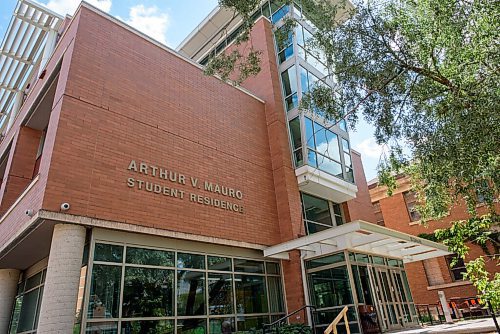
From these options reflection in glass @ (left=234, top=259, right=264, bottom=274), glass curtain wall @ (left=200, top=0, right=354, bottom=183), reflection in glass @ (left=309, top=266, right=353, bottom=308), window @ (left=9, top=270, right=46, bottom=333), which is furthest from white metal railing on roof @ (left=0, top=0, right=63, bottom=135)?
reflection in glass @ (left=309, top=266, right=353, bottom=308)

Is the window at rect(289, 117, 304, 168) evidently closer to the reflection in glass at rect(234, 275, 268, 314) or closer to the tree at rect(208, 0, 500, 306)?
the tree at rect(208, 0, 500, 306)

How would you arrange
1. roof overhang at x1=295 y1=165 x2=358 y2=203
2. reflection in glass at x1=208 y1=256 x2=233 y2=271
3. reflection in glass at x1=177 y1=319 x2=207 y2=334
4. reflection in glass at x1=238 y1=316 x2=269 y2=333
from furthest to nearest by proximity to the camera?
roof overhang at x1=295 y1=165 x2=358 y2=203 < reflection in glass at x1=208 y1=256 x2=233 y2=271 < reflection in glass at x1=238 y1=316 x2=269 y2=333 < reflection in glass at x1=177 y1=319 x2=207 y2=334

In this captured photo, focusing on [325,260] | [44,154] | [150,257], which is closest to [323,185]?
[325,260]

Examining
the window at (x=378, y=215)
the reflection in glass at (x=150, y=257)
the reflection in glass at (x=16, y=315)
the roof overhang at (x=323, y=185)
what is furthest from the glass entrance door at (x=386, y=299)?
the window at (x=378, y=215)

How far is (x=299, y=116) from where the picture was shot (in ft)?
47.6

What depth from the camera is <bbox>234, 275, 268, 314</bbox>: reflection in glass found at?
10.6 m

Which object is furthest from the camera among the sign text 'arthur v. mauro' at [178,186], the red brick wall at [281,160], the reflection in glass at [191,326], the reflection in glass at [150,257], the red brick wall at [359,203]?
the red brick wall at [359,203]

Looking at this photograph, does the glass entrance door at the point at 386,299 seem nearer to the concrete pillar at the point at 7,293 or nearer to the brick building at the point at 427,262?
the brick building at the point at 427,262

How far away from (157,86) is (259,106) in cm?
499

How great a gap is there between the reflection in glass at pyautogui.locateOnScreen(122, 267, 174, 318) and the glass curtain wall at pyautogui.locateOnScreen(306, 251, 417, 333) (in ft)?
16.6

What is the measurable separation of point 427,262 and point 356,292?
43.0ft

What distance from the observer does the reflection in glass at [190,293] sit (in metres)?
9.22

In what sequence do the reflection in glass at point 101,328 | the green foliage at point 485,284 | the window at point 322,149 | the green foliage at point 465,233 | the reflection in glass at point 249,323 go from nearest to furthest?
the green foliage at point 485,284, the green foliage at point 465,233, the reflection in glass at point 101,328, the reflection in glass at point 249,323, the window at point 322,149

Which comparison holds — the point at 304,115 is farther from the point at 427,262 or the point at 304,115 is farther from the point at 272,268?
the point at 427,262
